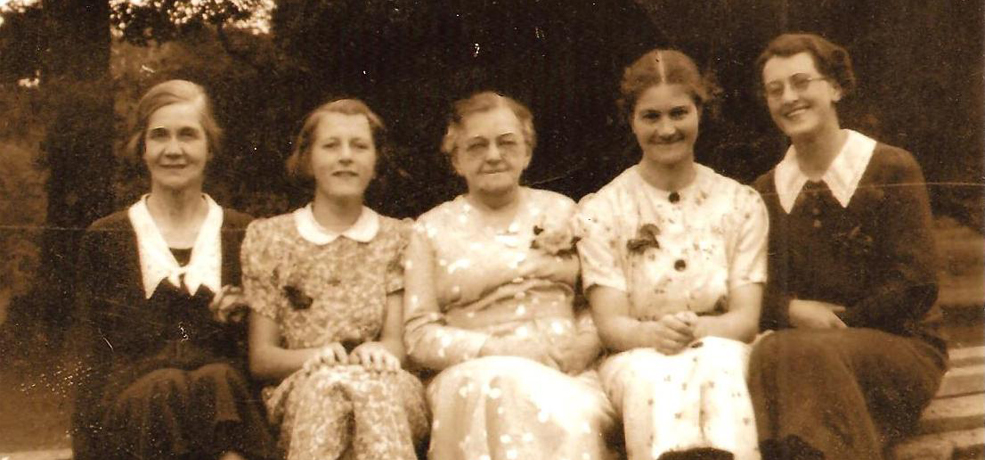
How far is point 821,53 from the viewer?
2779mm

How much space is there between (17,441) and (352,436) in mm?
1022

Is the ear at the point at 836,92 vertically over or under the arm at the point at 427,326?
over

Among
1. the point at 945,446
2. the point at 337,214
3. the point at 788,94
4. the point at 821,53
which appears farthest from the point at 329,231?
the point at 945,446

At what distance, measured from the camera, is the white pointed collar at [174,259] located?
265cm

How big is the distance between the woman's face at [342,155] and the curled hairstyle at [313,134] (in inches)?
0.5

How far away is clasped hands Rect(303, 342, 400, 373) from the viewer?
2404 millimetres

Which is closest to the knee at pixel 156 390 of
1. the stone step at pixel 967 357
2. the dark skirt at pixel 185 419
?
the dark skirt at pixel 185 419

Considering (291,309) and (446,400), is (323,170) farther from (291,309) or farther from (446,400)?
(446,400)

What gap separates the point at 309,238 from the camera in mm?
2723

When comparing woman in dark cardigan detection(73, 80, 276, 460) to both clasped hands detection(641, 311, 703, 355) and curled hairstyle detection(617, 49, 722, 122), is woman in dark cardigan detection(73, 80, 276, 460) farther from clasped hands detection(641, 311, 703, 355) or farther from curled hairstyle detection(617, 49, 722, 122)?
curled hairstyle detection(617, 49, 722, 122)

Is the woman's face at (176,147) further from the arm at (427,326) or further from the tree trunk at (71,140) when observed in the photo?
the arm at (427,326)

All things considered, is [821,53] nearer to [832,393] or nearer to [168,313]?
[832,393]

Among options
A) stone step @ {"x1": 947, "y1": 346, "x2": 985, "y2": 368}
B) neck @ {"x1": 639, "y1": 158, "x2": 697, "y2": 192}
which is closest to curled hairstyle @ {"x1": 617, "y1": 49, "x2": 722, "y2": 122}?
neck @ {"x1": 639, "y1": 158, "x2": 697, "y2": 192}

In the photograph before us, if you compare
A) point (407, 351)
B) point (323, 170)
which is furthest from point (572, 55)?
point (407, 351)
